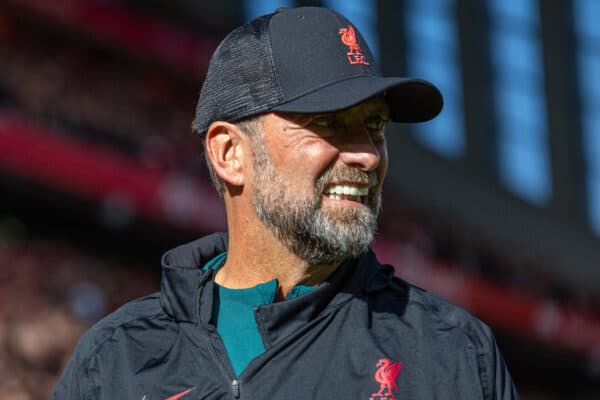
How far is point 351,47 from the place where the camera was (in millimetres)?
2137

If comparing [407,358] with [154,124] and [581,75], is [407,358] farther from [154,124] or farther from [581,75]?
[581,75]

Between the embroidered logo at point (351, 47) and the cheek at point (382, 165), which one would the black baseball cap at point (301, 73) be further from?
the cheek at point (382, 165)

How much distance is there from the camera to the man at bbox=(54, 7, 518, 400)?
6.46ft

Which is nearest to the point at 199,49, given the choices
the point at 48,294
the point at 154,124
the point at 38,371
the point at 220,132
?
the point at 154,124

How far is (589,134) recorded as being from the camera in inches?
715

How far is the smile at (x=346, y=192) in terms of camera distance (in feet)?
6.84

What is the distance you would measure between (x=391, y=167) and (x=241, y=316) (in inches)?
514

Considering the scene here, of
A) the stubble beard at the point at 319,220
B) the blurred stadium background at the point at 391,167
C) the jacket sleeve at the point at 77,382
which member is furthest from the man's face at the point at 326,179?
the blurred stadium background at the point at 391,167

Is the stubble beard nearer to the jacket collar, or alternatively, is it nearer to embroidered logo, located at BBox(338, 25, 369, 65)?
the jacket collar

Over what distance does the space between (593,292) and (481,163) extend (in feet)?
9.24

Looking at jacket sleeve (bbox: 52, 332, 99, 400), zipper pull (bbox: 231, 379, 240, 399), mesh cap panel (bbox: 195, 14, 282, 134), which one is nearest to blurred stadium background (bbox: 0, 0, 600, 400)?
jacket sleeve (bbox: 52, 332, 99, 400)

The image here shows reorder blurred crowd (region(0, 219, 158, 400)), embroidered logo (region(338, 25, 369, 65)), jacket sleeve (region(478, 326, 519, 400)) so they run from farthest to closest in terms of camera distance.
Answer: blurred crowd (region(0, 219, 158, 400)) < embroidered logo (region(338, 25, 369, 65)) < jacket sleeve (region(478, 326, 519, 400))

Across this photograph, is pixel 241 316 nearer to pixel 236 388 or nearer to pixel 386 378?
pixel 236 388

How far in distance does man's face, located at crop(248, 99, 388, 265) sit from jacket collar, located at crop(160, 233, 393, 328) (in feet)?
0.17
